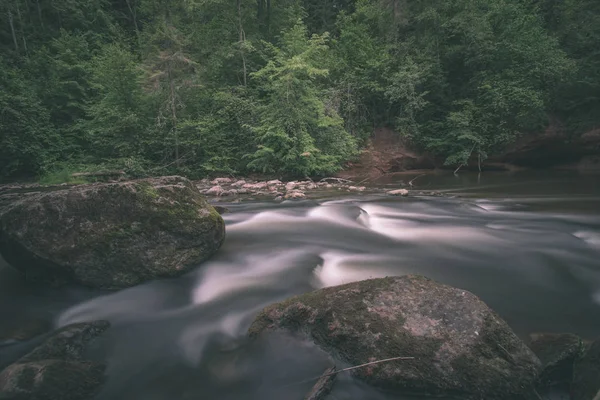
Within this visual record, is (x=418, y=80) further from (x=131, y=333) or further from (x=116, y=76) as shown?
(x=131, y=333)

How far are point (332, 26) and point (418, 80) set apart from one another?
13159mm

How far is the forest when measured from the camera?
14766 mm

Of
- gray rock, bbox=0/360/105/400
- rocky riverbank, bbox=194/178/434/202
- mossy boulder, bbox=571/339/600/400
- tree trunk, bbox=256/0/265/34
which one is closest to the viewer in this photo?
mossy boulder, bbox=571/339/600/400

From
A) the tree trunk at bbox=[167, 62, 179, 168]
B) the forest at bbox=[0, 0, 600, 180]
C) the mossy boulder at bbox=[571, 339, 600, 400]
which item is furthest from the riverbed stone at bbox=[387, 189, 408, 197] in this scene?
the tree trunk at bbox=[167, 62, 179, 168]

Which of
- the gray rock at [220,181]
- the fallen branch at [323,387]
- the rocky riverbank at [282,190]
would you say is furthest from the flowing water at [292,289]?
the gray rock at [220,181]

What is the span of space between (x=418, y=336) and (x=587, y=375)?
1200 mm

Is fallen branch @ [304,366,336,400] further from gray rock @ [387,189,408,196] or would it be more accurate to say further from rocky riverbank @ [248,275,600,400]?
gray rock @ [387,189,408,196]

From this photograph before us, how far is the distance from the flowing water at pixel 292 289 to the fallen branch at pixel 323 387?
7 cm

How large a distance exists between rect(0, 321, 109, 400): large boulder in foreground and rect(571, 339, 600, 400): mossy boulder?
3.85 m

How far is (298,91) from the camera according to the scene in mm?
14992

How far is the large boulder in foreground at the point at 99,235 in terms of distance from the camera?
3904 mm

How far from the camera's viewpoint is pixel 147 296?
13.0ft

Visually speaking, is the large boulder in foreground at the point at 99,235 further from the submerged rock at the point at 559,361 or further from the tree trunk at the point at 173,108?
the tree trunk at the point at 173,108

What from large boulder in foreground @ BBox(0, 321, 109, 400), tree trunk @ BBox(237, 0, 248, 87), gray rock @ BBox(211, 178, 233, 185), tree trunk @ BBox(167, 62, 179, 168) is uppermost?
tree trunk @ BBox(237, 0, 248, 87)
